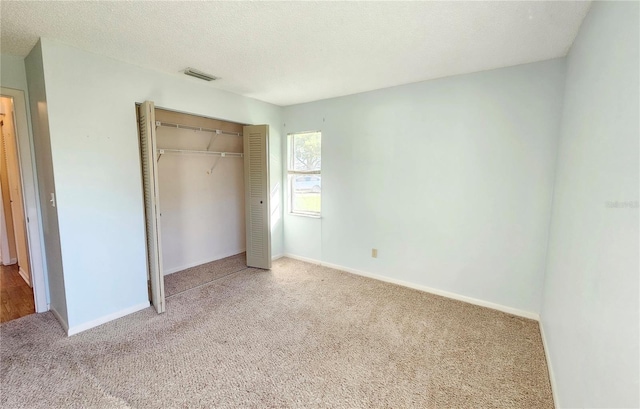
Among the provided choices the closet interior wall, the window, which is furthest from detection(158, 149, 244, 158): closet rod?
the window

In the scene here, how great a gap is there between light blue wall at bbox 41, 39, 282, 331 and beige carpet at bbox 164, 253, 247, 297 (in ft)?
1.74

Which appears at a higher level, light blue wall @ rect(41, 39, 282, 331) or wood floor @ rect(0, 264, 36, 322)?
light blue wall @ rect(41, 39, 282, 331)

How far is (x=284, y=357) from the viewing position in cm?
216

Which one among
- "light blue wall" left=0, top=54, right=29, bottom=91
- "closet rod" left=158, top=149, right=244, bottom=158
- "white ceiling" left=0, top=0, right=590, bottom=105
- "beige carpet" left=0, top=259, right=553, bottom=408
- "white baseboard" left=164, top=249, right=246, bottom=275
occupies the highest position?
"white ceiling" left=0, top=0, right=590, bottom=105

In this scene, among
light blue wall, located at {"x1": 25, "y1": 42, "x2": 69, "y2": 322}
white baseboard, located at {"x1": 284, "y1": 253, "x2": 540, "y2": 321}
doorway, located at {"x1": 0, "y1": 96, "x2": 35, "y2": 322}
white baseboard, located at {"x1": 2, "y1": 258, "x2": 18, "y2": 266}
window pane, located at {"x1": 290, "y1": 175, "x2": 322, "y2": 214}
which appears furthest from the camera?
window pane, located at {"x1": 290, "y1": 175, "x2": 322, "y2": 214}

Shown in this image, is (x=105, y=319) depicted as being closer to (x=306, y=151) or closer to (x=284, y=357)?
(x=284, y=357)

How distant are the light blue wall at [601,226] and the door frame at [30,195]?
4201 mm

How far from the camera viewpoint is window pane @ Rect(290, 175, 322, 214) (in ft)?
13.9

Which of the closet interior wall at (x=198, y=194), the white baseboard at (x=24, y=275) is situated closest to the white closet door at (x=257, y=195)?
the closet interior wall at (x=198, y=194)

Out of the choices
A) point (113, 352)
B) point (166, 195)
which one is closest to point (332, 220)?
point (166, 195)

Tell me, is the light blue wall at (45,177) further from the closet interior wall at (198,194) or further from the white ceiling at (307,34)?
the closet interior wall at (198,194)

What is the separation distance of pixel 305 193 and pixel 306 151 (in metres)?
0.64

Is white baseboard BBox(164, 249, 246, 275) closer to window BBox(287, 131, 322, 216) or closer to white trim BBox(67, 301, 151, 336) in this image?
white trim BBox(67, 301, 151, 336)

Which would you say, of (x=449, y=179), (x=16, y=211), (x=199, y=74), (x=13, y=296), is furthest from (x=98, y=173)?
(x=449, y=179)
